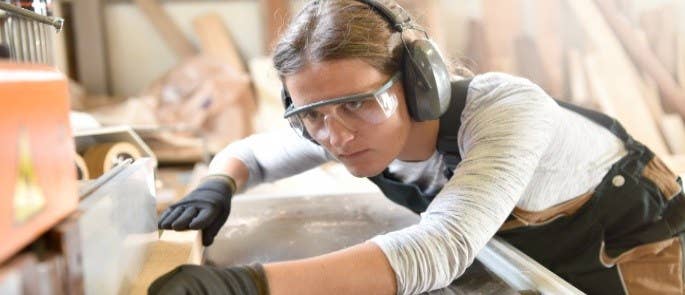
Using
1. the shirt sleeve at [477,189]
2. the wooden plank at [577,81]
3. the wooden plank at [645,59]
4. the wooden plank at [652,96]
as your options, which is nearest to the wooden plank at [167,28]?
the wooden plank at [577,81]

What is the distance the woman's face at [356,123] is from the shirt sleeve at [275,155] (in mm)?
339

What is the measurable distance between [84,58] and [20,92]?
13.7 ft

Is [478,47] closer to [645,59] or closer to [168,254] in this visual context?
[645,59]

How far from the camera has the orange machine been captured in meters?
0.49

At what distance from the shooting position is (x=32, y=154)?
531 millimetres

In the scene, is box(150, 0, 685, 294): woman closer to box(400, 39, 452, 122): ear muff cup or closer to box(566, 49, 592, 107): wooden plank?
box(400, 39, 452, 122): ear muff cup

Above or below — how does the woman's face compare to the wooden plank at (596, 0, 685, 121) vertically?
above

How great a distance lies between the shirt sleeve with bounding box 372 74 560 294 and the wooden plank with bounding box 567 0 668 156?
9.14 ft

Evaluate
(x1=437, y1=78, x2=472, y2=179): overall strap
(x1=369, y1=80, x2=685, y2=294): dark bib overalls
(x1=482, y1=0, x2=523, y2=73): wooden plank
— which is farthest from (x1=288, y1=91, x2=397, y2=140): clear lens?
(x1=482, y1=0, x2=523, y2=73): wooden plank

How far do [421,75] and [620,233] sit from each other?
64 cm

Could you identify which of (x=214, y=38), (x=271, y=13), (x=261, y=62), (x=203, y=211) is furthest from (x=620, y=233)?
(x=214, y=38)

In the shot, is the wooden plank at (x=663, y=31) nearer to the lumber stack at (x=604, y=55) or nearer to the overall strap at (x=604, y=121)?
the lumber stack at (x=604, y=55)

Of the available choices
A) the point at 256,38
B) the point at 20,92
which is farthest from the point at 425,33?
the point at 256,38

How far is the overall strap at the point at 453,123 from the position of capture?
117 cm
